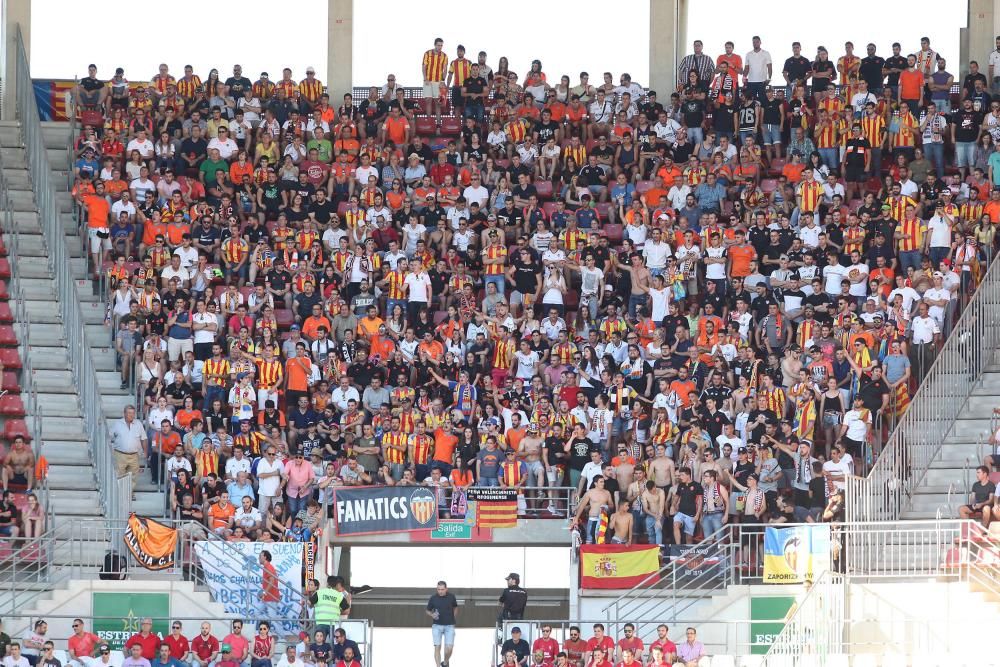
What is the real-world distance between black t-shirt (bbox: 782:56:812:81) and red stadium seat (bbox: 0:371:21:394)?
1642cm

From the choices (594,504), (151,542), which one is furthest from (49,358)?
(594,504)

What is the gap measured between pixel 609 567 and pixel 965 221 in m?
10.4

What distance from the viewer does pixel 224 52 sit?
1670 inches

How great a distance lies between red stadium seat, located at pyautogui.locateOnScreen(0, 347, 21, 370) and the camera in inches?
1304

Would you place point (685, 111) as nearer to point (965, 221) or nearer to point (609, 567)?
point (965, 221)

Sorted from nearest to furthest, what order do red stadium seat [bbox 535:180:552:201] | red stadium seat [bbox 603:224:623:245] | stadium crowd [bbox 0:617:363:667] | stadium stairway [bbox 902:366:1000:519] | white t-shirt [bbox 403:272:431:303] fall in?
stadium crowd [bbox 0:617:363:667]
stadium stairway [bbox 902:366:1000:519]
white t-shirt [bbox 403:272:431:303]
red stadium seat [bbox 603:224:623:245]
red stadium seat [bbox 535:180:552:201]

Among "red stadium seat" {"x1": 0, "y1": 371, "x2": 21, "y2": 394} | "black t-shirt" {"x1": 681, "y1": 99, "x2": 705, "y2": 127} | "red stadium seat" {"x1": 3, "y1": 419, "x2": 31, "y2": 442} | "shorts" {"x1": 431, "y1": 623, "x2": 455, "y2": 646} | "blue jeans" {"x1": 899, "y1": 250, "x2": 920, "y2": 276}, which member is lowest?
"shorts" {"x1": 431, "y1": 623, "x2": 455, "y2": 646}

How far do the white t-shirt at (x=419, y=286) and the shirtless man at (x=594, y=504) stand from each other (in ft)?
19.0

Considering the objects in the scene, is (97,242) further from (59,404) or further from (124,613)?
(124,613)

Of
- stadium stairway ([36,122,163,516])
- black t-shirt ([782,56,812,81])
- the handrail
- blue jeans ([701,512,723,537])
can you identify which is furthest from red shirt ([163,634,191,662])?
black t-shirt ([782,56,812,81])

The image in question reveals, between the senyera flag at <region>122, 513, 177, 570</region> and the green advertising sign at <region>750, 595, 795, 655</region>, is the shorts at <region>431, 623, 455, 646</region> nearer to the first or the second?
the senyera flag at <region>122, 513, 177, 570</region>

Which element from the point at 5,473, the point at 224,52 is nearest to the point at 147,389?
the point at 5,473

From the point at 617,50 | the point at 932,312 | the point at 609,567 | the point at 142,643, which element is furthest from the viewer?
the point at 617,50

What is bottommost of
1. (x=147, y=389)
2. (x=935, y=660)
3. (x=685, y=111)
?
(x=935, y=660)
